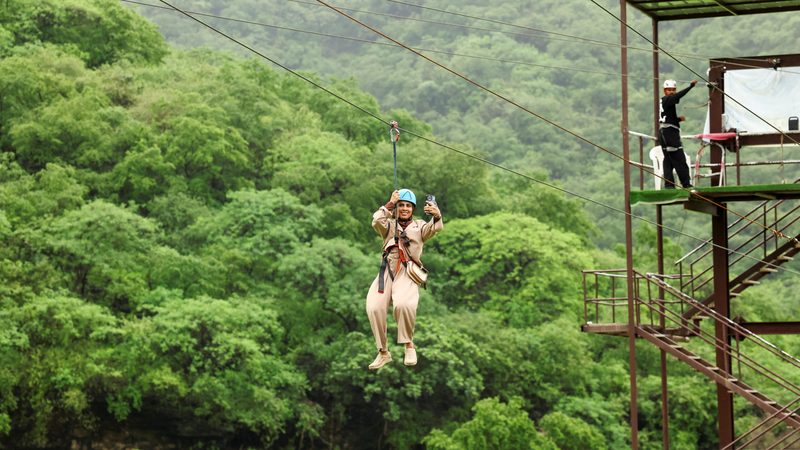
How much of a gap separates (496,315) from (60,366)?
13.9 m

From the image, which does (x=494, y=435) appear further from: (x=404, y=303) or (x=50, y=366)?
(x=404, y=303)

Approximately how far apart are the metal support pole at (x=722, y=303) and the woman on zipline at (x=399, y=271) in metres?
8.21

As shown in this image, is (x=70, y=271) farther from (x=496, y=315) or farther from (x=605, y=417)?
(x=605, y=417)

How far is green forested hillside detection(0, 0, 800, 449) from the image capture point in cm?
3644

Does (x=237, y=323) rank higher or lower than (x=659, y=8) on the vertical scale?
lower

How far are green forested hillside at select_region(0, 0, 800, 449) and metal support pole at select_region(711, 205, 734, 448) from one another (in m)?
16.5

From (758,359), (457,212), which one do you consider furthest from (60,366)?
(758,359)

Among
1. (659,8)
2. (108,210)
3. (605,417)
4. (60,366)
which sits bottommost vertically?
(605,417)

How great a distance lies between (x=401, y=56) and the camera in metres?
93.1

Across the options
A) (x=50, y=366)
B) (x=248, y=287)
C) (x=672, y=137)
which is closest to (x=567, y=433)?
(x=248, y=287)

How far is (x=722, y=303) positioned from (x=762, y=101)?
288 centimetres

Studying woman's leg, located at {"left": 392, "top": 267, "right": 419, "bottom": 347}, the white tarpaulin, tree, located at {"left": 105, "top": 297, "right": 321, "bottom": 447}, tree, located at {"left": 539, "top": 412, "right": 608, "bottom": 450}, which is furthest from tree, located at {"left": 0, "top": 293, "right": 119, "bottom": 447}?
woman's leg, located at {"left": 392, "top": 267, "right": 419, "bottom": 347}

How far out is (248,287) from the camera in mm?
41781

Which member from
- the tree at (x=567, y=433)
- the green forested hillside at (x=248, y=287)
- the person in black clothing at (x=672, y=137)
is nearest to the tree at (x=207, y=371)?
the green forested hillside at (x=248, y=287)
